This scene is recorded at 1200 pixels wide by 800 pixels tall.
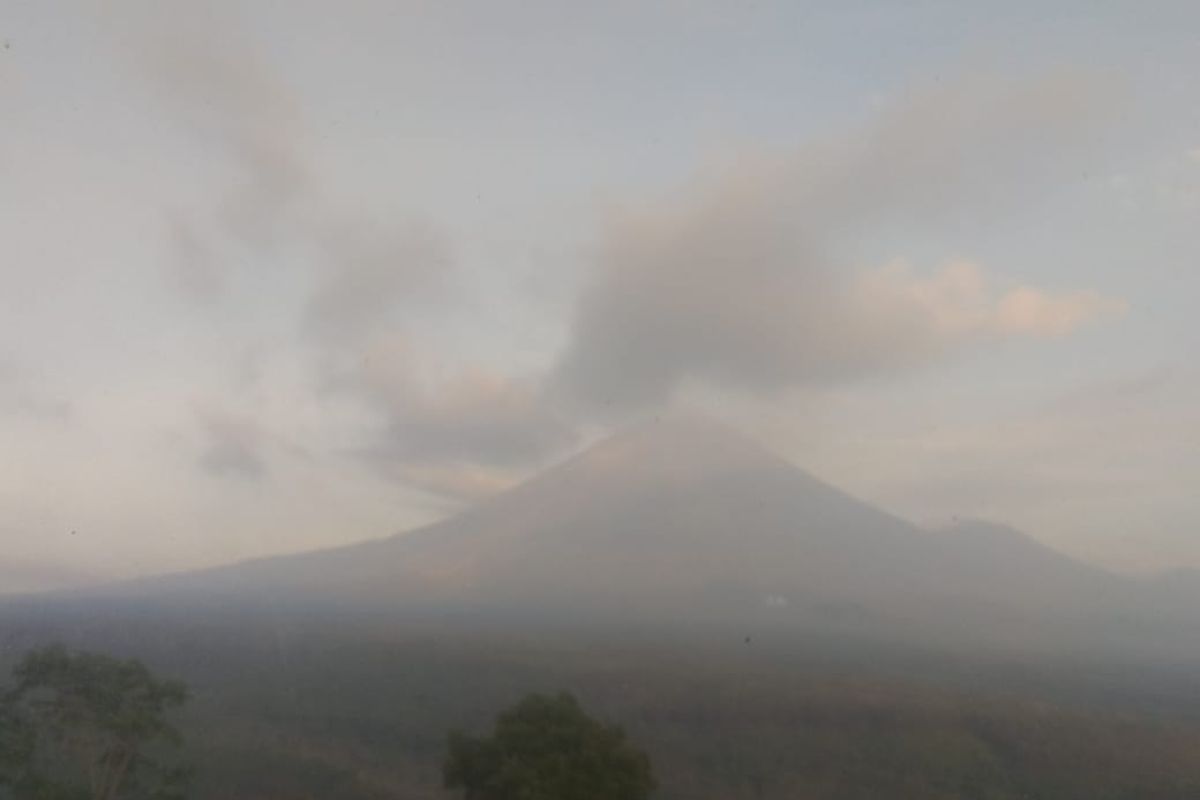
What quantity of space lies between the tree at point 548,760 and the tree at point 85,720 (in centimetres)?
1350

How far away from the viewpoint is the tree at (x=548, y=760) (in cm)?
3862

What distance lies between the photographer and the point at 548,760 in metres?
39.1

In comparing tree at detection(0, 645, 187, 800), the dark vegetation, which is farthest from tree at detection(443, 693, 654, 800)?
the dark vegetation

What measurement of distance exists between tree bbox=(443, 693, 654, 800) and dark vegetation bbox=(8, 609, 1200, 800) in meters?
34.2

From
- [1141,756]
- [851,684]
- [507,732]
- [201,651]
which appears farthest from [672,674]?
[507,732]

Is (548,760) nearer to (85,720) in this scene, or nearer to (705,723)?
(85,720)

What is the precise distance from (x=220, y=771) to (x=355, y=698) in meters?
49.7

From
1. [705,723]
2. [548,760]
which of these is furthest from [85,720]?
[705,723]

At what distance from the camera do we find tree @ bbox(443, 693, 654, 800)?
38.6 metres

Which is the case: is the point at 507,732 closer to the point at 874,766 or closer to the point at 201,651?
the point at 874,766

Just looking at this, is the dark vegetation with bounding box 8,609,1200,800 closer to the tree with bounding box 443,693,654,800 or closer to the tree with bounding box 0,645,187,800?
the tree with bounding box 0,645,187,800

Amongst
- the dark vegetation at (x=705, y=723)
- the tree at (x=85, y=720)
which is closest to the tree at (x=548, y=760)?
the tree at (x=85, y=720)

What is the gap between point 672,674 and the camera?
15125 cm

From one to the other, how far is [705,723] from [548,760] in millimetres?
81554
